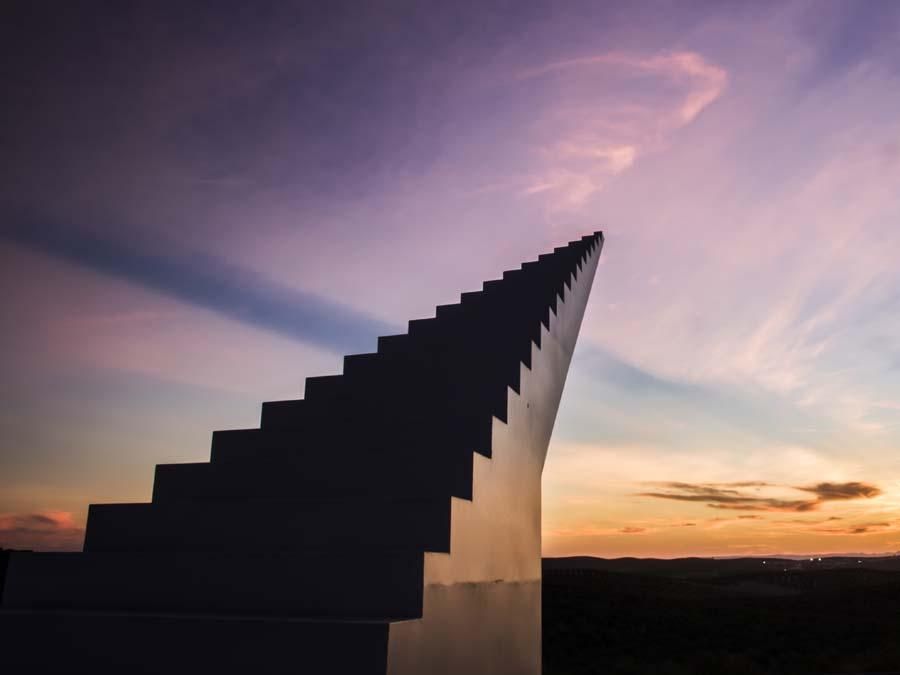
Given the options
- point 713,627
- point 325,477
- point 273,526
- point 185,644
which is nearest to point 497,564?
point 325,477

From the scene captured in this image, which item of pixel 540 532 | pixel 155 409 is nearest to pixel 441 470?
pixel 540 532

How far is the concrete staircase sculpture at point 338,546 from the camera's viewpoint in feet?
6.76

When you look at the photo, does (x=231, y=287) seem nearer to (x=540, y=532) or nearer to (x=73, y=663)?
(x=540, y=532)

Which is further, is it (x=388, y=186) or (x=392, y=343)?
(x=388, y=186)

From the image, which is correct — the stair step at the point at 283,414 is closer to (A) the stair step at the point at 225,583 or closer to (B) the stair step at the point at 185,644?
(A) the stair step at the point at 225,583

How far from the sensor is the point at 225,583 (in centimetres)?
238

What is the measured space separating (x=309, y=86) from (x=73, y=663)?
4880mm

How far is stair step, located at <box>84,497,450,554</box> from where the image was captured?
254cm

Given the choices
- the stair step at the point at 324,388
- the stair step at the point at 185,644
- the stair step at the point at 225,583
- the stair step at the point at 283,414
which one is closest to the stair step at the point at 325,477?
the stair step at the point at 283,414

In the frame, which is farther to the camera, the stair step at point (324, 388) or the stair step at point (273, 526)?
the stair step at point (324, 388)

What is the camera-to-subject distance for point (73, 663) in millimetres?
2168

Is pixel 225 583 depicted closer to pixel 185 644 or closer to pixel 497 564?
pixel 185 644

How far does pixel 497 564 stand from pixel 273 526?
47.8 inches

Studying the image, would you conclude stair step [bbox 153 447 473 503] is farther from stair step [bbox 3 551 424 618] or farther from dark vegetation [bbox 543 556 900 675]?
dark vegetation [bbox 543 556 900 675]
